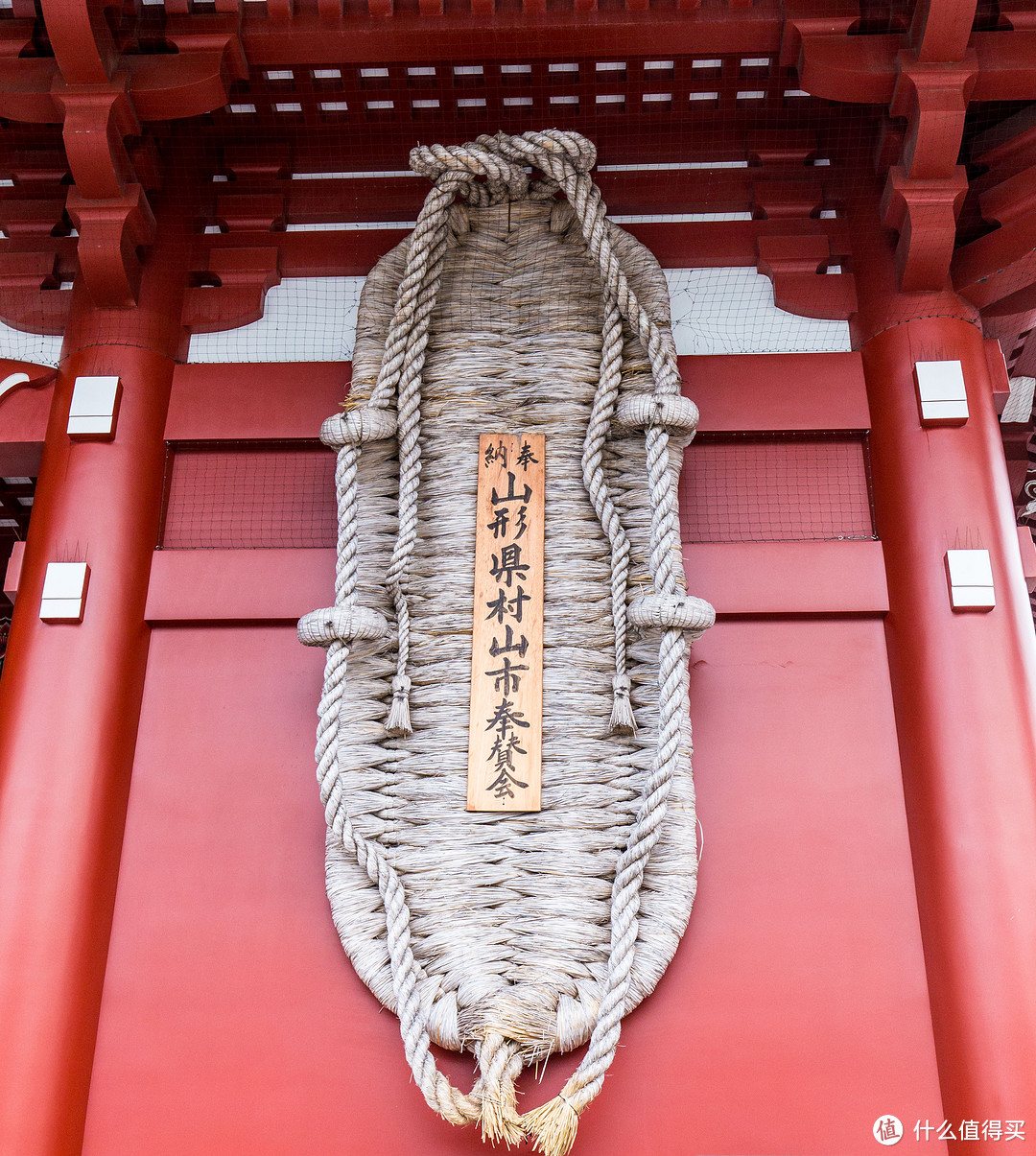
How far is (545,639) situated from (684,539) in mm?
359

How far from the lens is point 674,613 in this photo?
5.33 ft

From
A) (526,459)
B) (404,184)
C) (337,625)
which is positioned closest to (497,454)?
(526,459)

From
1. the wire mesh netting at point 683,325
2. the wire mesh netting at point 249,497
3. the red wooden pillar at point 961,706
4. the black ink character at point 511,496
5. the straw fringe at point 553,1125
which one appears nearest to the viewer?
the straw fringe at point 553,1125

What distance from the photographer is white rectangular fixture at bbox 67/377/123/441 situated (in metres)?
1.91

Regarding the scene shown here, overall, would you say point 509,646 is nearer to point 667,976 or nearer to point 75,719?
Answer: point 667,976

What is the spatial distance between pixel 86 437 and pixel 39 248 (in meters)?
0.57

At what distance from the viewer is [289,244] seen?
7.05 feet

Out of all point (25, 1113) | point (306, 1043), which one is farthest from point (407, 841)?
point (25, 1113)

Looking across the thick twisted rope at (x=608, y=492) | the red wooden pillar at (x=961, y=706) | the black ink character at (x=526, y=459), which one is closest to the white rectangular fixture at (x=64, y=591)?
the black ink character at (x=526, y=459)

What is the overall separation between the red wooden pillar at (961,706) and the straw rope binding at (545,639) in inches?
16.0

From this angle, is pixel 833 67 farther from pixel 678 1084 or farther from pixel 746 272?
pixel 678 1084

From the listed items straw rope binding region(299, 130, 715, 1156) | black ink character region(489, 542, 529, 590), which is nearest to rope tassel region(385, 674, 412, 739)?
straw rope binding region(299, 130, 715, 1156)

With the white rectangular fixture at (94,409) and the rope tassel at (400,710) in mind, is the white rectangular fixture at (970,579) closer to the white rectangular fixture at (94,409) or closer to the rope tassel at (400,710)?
the rope tassel at (400,710)

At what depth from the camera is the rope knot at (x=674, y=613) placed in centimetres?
163
